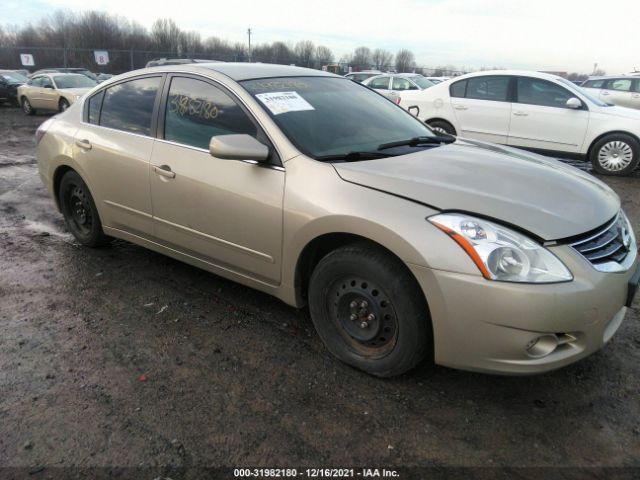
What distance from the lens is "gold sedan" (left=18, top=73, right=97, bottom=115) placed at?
53.5 ft

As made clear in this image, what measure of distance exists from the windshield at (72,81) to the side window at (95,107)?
14.5m

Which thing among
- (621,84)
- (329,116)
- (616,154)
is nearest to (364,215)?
(329,116)

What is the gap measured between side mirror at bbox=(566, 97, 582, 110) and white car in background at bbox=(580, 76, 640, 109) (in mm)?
6075

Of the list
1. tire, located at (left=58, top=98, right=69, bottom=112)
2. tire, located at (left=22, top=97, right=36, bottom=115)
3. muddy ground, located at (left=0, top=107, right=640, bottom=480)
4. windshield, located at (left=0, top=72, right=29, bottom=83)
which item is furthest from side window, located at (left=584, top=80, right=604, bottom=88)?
windshield, located at (left=0, top=72, right=29, bottom=83)

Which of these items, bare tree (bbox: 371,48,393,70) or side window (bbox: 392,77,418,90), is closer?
side window (bbox: 392,77,418,90)

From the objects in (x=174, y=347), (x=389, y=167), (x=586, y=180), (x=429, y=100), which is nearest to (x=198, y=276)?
(x=174, y=347)

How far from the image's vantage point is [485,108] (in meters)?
8.71

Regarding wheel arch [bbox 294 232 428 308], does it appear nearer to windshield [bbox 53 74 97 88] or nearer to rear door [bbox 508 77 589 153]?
rear door [bbox 508 77 589 153]

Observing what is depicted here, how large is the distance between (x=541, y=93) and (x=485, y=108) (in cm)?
91

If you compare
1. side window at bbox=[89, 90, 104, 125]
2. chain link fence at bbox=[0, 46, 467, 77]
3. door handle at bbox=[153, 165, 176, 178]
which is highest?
chain link fence at bbox=[0, 46, 467, 77]

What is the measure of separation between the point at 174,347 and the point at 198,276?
3.54 feet

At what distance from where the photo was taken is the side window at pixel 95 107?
4215 mm

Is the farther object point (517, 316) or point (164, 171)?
point (164, 171)

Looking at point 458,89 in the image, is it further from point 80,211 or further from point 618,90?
point 618,90
